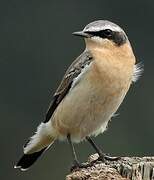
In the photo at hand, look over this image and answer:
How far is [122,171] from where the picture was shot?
46.4 ft

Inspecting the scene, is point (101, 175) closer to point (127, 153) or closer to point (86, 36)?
point (86, 36)

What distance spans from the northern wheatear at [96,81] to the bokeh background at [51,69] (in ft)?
39.8

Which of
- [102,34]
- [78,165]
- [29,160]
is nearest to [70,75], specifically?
[102,34]

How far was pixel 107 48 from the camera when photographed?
1589cm

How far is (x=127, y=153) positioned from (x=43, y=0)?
10099 millimetres

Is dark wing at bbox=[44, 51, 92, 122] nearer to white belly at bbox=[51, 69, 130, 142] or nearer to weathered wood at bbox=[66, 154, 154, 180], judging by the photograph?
white belly at bbox=[51, 69, 130, 142]

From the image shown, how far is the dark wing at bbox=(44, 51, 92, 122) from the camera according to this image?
15.9 meters

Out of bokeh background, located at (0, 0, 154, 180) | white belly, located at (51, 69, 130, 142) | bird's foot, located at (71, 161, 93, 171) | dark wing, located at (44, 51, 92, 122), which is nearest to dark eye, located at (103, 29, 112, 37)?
dark wing, located at (44, 51, 92, 122)

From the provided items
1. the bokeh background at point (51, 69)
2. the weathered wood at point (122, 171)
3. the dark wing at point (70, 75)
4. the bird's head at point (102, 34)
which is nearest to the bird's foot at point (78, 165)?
the weathered wood at point (122, 171)

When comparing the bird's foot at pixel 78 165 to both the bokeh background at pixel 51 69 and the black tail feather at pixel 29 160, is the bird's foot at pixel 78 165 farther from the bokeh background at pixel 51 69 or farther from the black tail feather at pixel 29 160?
the bokeh background at pixel 51 69

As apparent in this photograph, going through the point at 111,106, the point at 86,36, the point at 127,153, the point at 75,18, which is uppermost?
the point at 86,36

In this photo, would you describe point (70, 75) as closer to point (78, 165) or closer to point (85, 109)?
point (85, 109)

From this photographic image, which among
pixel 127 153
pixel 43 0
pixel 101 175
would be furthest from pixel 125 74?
pixel 43 0

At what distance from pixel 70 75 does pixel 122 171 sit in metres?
2.35
